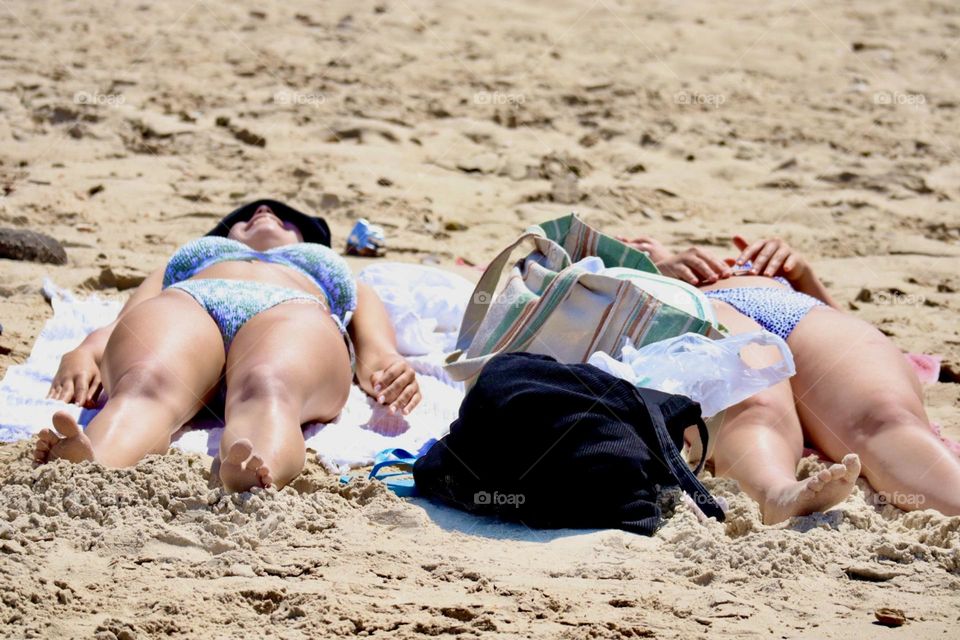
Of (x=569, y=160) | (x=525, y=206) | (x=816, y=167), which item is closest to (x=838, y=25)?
(x=816, y=167)

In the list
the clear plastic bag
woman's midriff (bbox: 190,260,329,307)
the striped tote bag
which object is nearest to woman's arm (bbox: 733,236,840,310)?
the striped tote bag

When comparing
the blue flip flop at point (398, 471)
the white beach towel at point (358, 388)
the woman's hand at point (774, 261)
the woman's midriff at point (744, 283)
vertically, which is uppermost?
the woman's hand at point (774, 261)

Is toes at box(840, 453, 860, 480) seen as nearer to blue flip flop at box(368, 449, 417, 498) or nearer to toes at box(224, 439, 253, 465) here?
blue flip flop at box(368, 449, 417, 498)

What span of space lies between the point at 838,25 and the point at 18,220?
211 inches

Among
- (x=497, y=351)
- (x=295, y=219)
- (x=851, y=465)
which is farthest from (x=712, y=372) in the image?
(x=295, y=219)

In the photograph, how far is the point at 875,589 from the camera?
227 centimetres

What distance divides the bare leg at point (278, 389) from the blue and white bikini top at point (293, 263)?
0.33 m

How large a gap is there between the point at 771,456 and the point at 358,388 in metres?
1.38

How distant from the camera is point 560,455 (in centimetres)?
254

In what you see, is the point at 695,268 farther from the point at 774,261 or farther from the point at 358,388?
the point at 358,388

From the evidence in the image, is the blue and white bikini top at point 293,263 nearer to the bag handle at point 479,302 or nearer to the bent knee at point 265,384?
the bag handle at point 479,302

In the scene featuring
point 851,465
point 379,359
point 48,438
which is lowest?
point 379,359

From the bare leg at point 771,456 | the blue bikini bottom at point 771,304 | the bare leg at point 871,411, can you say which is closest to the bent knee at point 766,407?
the bare leg at point 771,456

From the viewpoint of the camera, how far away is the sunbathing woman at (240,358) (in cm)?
271
